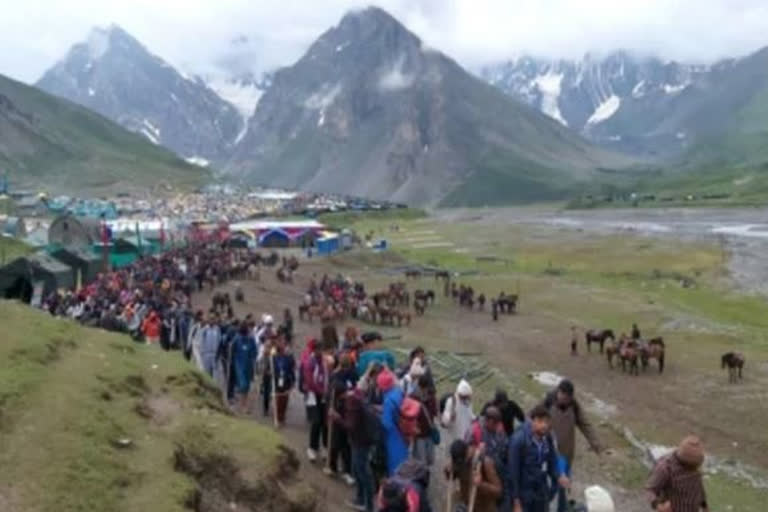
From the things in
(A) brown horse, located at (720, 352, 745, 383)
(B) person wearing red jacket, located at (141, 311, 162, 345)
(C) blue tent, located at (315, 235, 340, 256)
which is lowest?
(C) blue tent, located at (315, 235, 340, 256)

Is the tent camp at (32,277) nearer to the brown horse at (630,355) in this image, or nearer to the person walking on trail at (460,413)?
the brown horse at (630,355)

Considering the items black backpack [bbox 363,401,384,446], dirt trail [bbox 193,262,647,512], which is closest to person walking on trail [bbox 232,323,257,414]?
dirt trail [bbox 193,262,647,512]

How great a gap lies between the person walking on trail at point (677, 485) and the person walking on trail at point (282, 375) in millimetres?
10313

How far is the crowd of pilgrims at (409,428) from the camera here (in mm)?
11492

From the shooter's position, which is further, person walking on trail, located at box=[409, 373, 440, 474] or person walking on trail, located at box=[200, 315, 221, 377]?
person walking on trail, located at box=[200, 315, 221, 377]

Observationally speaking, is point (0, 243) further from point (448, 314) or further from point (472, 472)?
point (472, 472)

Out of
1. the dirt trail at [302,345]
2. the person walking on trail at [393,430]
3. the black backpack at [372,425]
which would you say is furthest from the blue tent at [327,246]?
the person walking on trail at [393,430]

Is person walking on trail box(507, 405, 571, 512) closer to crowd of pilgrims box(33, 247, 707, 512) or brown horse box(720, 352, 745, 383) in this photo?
crowd of pilgrims box(33, 247, 707, 512)

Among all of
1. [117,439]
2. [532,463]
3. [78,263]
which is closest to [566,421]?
[532,463]

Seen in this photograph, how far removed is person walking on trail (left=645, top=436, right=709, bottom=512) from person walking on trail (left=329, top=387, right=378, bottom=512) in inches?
200

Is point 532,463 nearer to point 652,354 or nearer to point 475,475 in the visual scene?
point 475,475

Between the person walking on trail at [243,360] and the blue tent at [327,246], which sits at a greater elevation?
the person walking on trail at [243,360]

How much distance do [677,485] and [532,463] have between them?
1.94m

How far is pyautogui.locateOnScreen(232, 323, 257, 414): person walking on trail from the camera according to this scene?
22391 millimetres
